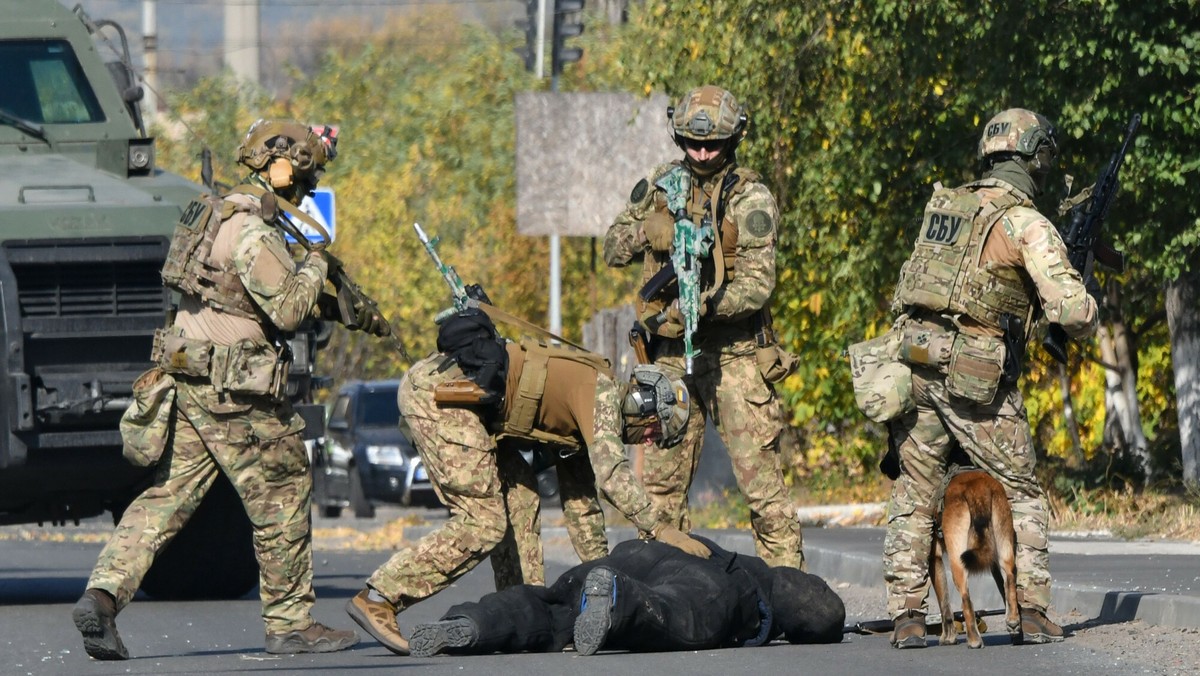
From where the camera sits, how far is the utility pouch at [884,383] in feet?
28.3

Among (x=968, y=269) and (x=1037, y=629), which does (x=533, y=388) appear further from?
(x=1037, y=629)

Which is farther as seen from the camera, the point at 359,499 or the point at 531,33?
the point at 359,499

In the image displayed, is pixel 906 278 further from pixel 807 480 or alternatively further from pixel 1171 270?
pixel 807 480

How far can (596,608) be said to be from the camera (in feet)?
26.5

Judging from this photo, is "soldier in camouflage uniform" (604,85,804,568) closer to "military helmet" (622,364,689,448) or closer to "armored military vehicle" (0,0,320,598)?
"military helmet" (622,364,689,448)

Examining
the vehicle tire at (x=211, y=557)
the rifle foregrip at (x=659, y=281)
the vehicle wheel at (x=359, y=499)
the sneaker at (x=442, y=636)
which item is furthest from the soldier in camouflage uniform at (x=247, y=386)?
the vehicle wheel at (x=359, y=499)

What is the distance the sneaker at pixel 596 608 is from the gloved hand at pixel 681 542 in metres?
0.41

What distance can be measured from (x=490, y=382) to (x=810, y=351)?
9715mm

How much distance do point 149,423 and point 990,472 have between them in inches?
127

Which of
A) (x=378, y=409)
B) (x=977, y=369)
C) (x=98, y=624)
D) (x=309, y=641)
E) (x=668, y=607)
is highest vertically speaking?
(x=977, y=369)

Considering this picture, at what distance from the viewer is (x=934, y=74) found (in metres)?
14.3

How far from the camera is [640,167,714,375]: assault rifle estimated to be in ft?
29.8

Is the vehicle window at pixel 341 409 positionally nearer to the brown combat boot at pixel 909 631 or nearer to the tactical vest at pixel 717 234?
the tactical vest at pixel 717 234

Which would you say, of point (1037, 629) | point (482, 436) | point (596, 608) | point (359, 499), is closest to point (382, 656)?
point (482, 436)
